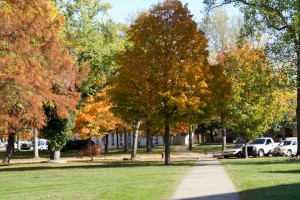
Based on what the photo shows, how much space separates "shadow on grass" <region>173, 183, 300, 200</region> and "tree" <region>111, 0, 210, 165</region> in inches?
556

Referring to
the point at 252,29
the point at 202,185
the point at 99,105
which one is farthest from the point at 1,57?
the point at 99,105

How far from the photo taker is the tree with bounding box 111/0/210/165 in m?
29.0

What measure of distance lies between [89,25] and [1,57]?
57.4ft

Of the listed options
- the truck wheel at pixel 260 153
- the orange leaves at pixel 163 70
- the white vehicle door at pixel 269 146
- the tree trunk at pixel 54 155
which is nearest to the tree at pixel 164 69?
the orange leaves at pixel 163 70

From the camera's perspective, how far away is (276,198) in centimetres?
1247

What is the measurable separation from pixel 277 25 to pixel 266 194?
1988cm

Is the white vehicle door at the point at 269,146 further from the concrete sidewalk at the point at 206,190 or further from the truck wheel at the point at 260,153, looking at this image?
the concrete sidewalk at the point at 206,190

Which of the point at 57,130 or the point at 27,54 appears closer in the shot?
the point at 27,54

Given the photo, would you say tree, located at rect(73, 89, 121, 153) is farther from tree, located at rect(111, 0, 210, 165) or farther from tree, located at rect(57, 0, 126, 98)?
tree, located at rect(111, 0, 210, 165)

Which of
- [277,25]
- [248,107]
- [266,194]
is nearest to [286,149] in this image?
[248,107]

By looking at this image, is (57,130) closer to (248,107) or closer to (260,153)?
(248,107)

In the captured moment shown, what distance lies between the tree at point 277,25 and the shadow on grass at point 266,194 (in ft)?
48.3

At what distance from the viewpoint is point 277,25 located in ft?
103

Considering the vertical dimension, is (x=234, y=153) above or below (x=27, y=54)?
below
